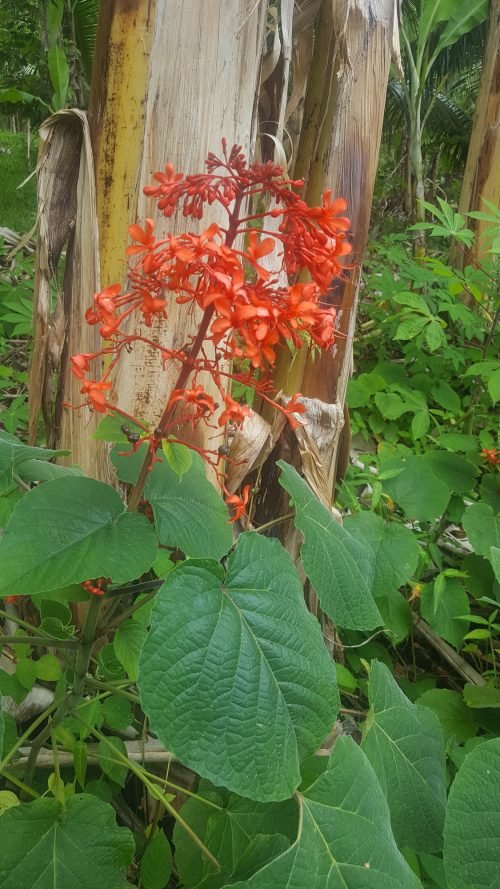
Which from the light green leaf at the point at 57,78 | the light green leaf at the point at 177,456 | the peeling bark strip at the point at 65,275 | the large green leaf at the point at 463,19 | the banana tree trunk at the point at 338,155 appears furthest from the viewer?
the large green leaf at the point at 463,19

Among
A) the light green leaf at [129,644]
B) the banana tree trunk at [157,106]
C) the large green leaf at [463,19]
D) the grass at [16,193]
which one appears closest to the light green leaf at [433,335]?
the banana tree trunk at [157,106]

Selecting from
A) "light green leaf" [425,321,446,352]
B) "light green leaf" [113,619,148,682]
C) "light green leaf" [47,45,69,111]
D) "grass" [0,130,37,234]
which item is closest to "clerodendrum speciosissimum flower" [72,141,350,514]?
"light green leaf" [113,619,148,682]

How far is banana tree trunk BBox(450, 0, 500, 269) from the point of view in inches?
142

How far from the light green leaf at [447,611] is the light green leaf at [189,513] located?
3.18ft

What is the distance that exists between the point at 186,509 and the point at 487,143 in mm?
3682

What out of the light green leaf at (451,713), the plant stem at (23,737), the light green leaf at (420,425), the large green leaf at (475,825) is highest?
the light green leaf at (420,425)

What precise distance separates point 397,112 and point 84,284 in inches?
283

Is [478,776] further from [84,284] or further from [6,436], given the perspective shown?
[84,284]

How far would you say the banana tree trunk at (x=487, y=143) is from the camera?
11.9 feet

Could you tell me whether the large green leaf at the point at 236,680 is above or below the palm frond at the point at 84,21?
below

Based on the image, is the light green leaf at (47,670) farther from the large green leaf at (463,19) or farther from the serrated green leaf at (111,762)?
the large green leaf at (463,19)

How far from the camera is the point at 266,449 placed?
4.74ft

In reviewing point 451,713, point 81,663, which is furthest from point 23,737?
point 451,713

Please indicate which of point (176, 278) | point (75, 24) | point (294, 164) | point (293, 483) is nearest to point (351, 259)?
point (294, 164)
